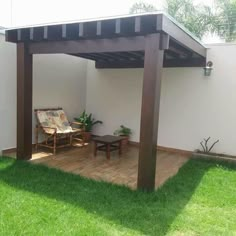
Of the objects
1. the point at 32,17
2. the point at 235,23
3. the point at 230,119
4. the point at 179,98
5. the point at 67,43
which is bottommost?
the point at 230,119

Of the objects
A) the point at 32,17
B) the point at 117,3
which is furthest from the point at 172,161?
the point at 117,3

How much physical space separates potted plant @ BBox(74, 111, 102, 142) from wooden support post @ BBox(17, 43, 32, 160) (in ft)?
7.57

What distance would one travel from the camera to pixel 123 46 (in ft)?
13.8

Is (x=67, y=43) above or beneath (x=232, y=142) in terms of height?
above

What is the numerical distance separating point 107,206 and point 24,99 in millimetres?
2893

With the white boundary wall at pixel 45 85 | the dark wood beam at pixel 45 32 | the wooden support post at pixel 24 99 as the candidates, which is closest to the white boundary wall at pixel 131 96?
the white boundary wall at pixel 45 85

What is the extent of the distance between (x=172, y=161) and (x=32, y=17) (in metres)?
7.15

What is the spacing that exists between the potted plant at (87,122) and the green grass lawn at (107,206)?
284 cm

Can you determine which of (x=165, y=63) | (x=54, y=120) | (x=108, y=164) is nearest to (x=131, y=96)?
(x=165, y=63)

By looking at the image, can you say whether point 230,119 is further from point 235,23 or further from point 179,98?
point 235,23

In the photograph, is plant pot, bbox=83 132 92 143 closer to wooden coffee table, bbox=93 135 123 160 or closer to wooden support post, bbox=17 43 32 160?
wooden coffee table, bbox=93 135 123 160

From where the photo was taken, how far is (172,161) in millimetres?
6105

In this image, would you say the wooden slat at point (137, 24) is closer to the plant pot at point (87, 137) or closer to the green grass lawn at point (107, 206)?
the green grass lawn at point (107, 206)

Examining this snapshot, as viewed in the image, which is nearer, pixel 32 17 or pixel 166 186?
pixel 166 186
